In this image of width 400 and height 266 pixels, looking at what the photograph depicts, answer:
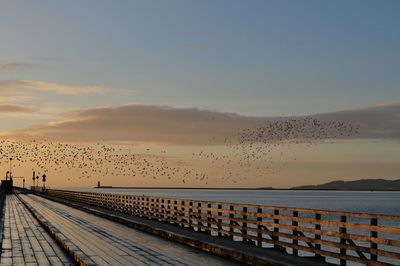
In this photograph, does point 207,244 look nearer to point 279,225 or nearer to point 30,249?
point 279,225

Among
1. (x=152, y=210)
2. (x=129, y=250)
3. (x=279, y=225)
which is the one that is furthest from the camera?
(x=152, y=210)

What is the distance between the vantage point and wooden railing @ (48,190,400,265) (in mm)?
14938

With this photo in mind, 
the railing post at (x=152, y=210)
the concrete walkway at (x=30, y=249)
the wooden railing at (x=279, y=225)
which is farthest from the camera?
the railing post at (x=152, y=210)

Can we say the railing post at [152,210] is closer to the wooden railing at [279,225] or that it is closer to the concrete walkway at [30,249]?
the wooden railing at [279,225]

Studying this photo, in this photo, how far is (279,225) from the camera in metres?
20.7

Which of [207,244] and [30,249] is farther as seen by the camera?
[207,244]

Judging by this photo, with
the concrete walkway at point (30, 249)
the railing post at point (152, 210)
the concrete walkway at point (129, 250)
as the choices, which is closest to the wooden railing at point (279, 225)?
the railing post at point (152, 210)

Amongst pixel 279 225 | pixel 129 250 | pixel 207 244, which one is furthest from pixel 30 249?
pixel 279 225

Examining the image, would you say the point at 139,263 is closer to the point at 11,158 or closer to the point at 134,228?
the point at 134,228

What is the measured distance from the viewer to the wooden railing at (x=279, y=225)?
14938mm

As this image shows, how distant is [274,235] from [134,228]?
1229 cm

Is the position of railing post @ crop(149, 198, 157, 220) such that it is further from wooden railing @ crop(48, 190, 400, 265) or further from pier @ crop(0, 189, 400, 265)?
pier @ crop(0, 189, 400, 265)


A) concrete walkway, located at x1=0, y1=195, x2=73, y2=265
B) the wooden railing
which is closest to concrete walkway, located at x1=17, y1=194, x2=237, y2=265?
concrete walkway, located at x1=0, y1=195, x2=73, y2=265

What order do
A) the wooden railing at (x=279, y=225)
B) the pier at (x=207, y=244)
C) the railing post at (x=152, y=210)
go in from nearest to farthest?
the wooden railing at (x=279, y=225) → the pier at (x=207, y=244) → the railing post at (x=152, y=210)
